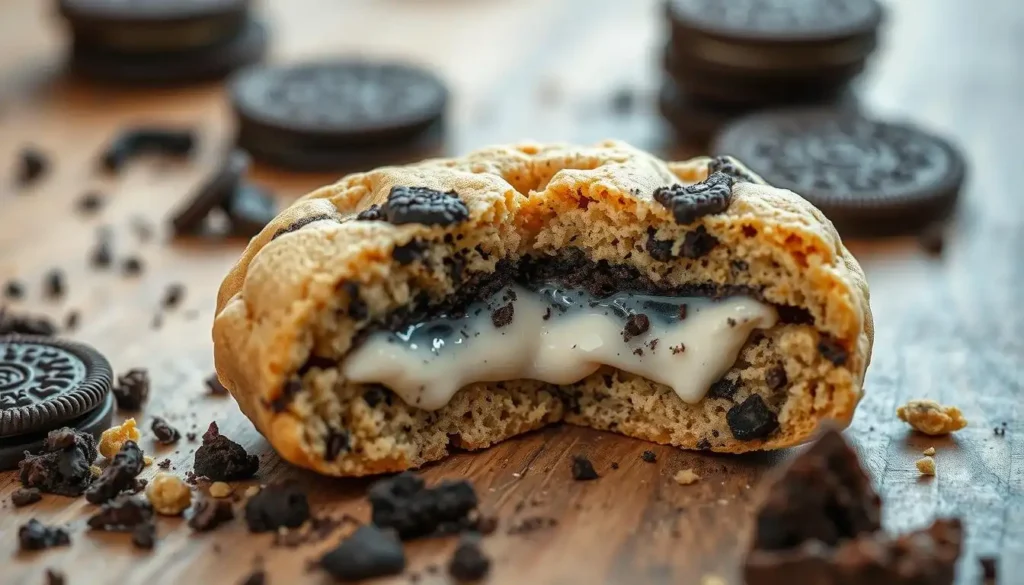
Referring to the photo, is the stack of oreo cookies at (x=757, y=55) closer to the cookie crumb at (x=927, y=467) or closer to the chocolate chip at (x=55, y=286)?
the cookie crumb at (x=927, y=467)

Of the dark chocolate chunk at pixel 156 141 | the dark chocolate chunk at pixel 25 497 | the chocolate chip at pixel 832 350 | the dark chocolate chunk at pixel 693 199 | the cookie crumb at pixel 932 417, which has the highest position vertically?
the dark chocolate chunk at pixel 693 199

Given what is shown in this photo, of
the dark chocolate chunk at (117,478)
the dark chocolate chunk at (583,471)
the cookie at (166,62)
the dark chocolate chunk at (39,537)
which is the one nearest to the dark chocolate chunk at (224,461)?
the dark chocolate chunk at (117,478)

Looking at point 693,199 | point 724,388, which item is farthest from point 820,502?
point 693,199

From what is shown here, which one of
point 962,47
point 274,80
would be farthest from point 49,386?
point 962,47

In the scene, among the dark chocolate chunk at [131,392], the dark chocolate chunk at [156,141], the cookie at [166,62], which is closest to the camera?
the dark chocolate chunk at [131,392]

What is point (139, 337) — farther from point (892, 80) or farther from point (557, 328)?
point (892, 80)

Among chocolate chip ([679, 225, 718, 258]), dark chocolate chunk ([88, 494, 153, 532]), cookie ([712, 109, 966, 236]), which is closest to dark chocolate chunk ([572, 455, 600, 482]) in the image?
chocolate chip ([679, 225, 718, 258])
